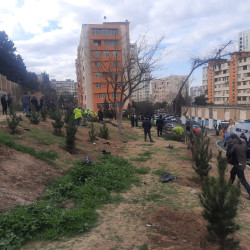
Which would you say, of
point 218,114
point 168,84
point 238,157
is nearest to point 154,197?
point 238,157

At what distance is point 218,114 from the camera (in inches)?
1720

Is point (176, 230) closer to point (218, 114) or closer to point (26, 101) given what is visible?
point (26, 101)

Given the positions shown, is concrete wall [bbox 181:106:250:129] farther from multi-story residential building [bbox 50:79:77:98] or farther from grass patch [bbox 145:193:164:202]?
multi-story residential building [bbox 50:79:77:98]

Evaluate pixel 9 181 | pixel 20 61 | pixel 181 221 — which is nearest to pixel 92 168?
pixel 9 181

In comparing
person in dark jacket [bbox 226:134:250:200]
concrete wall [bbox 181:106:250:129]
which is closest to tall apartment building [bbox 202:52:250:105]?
concrete wall [bbox 181:106:250:129]

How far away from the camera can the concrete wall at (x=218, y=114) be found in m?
36.5

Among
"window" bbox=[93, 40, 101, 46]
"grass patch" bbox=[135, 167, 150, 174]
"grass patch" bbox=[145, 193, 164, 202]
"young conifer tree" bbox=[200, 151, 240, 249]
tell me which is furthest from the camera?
"window" bbox=[93, 40, 101, 46]

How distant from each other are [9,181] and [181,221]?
3627mm

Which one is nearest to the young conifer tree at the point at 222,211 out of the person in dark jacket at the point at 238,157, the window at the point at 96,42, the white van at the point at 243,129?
the person in dark jacket at the point at 238,157

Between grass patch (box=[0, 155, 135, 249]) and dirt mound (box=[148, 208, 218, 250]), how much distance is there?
102cm

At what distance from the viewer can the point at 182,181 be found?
22.5 feet

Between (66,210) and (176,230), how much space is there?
6.40 ft

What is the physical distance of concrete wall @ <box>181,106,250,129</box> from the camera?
36478 mm

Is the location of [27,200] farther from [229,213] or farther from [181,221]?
[229,213]
